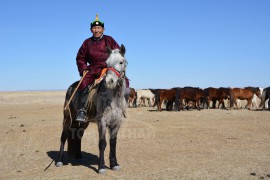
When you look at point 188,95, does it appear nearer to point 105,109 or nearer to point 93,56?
point 93,56

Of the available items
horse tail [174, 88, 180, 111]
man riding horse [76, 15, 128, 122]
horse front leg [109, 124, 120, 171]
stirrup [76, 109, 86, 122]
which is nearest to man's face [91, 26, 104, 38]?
man riding horse [76, 15, 128, 122]

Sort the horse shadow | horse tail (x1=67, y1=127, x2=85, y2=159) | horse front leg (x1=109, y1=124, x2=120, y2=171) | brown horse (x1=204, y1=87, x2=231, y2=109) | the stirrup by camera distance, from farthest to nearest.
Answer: brown horse (x1=204, y1=87, x2=231, y2=109) < horse tail (x1=67, y1=127, x2=85, y2=159) < the horse shadow < horse front leg (x1=109, y1=124, x2=120, y2=171) < the stirrup

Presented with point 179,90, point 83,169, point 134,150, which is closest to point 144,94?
point 179,90

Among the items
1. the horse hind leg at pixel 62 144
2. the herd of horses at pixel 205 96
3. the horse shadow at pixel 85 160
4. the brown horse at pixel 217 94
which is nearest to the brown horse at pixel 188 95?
the herd of horses at pixel 205 96

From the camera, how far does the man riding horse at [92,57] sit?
263 inches

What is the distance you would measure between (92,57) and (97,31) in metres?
0.51

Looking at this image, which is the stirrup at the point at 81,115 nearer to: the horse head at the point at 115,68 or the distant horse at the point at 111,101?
the distant horse at the point at 111,101

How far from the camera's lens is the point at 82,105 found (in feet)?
21.8

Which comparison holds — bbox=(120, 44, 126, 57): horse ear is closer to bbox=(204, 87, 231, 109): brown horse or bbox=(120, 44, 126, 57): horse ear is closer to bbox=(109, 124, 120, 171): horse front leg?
bbox=(109, 124, 120, 171): horse front leg

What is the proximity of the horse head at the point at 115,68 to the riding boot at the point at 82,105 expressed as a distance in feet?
2.64

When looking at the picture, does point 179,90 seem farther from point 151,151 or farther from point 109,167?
point 109,167

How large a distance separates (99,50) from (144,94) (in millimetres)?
25847

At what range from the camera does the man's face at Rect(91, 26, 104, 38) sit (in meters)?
6.86

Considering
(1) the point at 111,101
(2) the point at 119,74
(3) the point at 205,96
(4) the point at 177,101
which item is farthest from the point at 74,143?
(3) the point at 205,96
